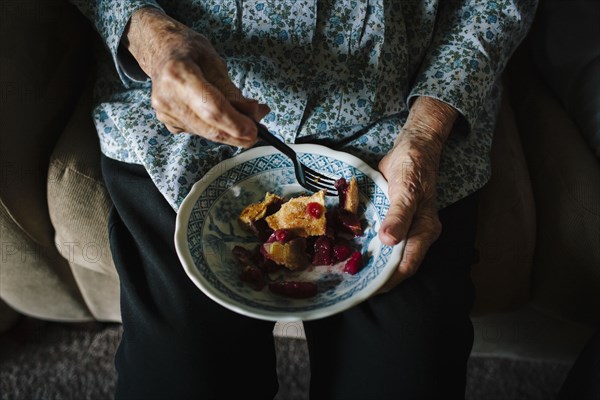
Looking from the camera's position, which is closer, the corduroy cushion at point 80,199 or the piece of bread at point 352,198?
the piece of bread at point 352,198

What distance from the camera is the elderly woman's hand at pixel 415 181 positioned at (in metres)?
0.80

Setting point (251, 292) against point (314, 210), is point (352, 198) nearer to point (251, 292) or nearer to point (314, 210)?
point (314, 210)

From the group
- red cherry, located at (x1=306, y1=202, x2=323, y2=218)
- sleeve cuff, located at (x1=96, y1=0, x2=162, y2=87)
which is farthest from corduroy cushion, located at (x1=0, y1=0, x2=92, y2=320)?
red cherry, located at (x1=306, y1=202, x2=323, y2=218)

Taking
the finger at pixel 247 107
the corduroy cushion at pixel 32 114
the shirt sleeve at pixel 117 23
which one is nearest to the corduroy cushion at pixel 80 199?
the corduroy cushion at pixel 32 114

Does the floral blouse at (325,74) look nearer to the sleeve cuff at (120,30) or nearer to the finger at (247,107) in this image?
the sleeve cuff at (120,30)

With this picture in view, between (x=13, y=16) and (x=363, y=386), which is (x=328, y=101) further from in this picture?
(x=13, y=16)

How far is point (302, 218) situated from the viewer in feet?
2.70

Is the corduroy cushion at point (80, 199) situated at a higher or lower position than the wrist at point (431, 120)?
lower

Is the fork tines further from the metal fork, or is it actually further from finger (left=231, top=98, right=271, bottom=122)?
finger (left=231, top=98, right=271, bottom=122)

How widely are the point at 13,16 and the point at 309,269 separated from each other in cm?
73

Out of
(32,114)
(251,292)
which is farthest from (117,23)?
(251,292)

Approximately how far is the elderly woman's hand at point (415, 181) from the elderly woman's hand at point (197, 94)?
24 centimetres

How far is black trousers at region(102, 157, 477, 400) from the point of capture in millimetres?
804

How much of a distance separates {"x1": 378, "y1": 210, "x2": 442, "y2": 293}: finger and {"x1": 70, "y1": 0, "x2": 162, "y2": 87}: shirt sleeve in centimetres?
54
